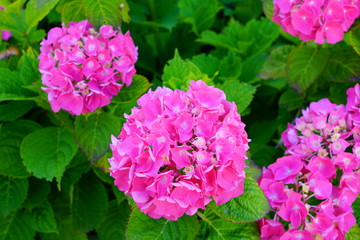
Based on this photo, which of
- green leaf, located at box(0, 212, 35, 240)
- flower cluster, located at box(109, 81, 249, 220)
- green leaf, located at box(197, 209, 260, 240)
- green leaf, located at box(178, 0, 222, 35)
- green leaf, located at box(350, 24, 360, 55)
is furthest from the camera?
green leaf, located at box(178, 0, 222, 35)

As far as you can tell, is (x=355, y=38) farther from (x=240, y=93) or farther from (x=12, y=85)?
(x=12, y=85)

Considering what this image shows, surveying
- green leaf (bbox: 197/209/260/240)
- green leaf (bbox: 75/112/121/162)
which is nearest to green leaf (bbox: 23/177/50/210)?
green leaf (bbox: 75/112/121/162)

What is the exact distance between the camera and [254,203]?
3.78ft

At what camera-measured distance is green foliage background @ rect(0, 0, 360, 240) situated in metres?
1.28

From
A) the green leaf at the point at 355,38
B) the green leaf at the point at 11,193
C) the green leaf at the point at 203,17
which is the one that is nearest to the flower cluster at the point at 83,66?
the green leaf at the point at 11,193

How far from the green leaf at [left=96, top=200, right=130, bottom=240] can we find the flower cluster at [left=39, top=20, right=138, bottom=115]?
56 cm

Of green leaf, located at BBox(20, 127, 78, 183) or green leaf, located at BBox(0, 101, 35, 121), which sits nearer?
green leaf, located at BBox(20, 127, 78, 183)

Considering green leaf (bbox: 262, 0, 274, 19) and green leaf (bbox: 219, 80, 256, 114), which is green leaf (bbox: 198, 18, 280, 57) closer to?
green leaf (bbox: 262, 0, 274, 19)

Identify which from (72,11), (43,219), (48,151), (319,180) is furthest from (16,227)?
(319,180)

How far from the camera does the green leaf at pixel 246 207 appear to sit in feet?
3.75

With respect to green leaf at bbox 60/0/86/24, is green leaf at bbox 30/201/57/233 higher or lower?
lower

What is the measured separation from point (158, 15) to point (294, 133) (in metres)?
1.15

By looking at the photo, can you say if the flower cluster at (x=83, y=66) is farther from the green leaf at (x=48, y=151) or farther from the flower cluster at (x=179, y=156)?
the flower cluster at (x=179, y=156)

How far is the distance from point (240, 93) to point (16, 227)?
0.92 m
